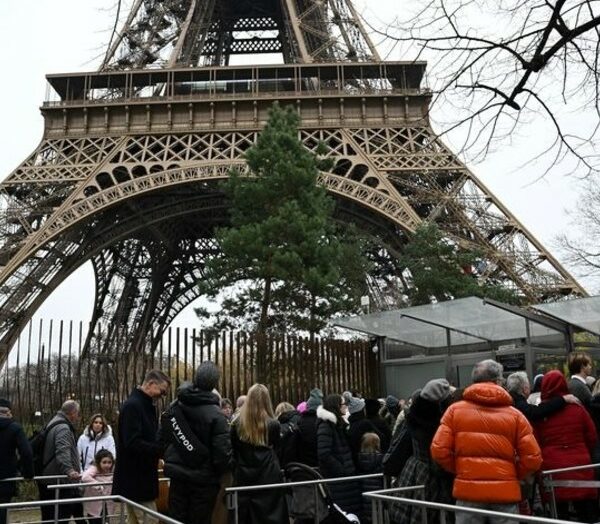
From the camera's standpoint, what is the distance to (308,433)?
686 centimetres

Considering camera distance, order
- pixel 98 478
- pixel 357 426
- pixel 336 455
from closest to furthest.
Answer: pixel 336 455, pixel 357 426, pixel 98 478

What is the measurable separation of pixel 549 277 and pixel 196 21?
2040 centimetres

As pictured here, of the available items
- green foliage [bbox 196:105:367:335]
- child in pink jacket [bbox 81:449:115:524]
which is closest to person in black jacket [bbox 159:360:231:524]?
child in pink jacket [bbox 81:449:115:524]

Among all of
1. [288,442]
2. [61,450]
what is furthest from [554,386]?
[61,450]

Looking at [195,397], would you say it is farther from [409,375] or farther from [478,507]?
[409,375]

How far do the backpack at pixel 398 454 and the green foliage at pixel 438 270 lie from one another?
1370 centimetres

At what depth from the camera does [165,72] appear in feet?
92.2

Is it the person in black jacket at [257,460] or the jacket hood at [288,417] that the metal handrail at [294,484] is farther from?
the jacket hood at [288,417]

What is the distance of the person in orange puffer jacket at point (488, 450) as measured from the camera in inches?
171

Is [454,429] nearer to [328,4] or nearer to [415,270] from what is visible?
[415,270]

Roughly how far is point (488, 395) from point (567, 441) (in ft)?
5.96

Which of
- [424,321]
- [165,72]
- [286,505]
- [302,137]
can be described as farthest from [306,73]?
[286,505]

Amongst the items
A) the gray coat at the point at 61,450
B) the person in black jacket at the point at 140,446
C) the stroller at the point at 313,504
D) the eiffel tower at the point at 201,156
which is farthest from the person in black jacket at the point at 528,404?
the eiffel tower at the point at 201,156

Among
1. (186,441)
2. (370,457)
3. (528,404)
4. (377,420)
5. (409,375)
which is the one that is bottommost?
(370,457)
